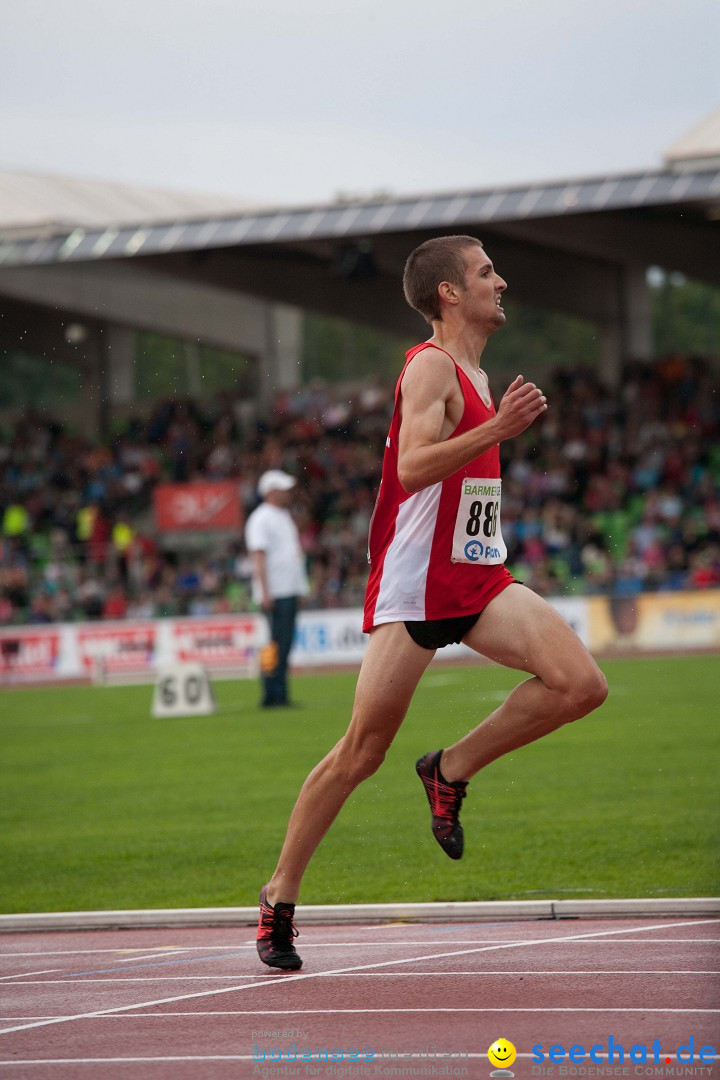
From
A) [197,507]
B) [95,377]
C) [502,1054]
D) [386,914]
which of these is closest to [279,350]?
[95,377]

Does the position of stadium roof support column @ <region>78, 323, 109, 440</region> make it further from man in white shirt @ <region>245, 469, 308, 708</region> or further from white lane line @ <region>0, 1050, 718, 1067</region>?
white lane line @ <region>0, 1050, 718, 1067</region>

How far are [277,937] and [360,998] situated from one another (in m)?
0.55

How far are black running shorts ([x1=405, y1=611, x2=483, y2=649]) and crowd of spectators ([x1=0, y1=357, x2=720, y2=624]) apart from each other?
59.1ft

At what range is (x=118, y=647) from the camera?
25062 millimetres

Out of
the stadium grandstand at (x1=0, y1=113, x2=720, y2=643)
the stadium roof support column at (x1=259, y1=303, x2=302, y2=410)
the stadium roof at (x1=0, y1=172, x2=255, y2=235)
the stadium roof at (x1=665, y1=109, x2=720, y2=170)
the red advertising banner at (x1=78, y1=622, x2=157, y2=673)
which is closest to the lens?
the red advertising banner at (x1=78, y1=622, x2=157, y2=673)

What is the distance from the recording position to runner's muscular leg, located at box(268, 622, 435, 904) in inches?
185

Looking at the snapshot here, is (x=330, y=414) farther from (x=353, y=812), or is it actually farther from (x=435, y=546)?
(x=435, y=546)

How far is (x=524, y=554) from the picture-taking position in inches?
1001

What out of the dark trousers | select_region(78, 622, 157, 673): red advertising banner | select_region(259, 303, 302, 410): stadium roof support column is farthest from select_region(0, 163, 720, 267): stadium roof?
the dark trousers

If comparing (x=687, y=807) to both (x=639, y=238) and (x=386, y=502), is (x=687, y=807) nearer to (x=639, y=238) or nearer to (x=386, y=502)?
(x=386, y=502)

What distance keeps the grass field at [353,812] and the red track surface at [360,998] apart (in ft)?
2.34

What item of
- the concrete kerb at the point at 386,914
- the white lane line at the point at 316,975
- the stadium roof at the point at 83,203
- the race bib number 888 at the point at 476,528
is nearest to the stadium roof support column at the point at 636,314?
the stadium roof at the point at 83,203

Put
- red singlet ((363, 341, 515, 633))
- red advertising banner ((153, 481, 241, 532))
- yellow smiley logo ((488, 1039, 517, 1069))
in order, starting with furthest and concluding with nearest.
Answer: red advertising banner ((153, 481, 241, 532)), red singlet ((363, 341, 515, 633)), yellow smiley logo ((488, 1039, 517, 1069))

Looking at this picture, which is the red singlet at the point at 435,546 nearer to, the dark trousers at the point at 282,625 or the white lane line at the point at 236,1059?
the white lane line at the point at 236,1059
